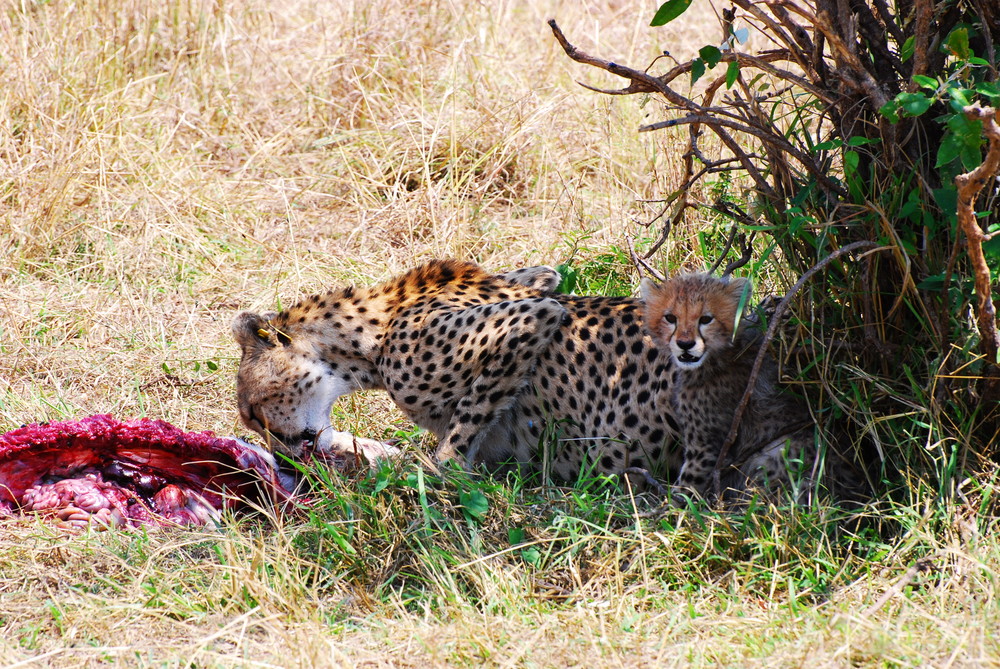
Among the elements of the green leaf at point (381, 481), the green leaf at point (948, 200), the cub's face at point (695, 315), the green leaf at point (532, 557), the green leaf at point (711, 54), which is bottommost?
the green leaf at point (532, 557)

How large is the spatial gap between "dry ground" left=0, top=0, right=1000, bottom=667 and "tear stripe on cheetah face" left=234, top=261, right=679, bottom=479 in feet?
1.36

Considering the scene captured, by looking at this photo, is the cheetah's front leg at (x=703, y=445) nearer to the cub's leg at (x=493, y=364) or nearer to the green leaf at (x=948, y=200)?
the cub's leg at (x=493, y=364)

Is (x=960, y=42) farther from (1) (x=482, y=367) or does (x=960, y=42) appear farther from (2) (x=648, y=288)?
(1) (x=482, y=367)

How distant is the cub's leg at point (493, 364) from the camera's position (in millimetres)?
4066

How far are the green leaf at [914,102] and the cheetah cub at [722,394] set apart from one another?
2.85ft

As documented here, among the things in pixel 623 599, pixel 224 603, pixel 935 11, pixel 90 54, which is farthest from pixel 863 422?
Answer: pixel 90 54

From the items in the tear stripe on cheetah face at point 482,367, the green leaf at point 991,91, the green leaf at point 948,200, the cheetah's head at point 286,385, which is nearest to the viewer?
the green leaf at point 991,91

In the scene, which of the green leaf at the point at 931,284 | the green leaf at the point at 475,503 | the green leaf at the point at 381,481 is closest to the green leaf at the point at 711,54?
the green leaf at the point at 931,284

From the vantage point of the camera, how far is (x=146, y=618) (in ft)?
10.3

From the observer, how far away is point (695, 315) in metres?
3.48

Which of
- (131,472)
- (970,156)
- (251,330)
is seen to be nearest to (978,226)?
(970,156)

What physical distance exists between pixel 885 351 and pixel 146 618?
90.7 inches

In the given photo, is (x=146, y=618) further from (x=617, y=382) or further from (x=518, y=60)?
(x=518, y=60)

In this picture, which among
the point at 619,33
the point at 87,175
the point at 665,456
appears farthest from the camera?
the point at 619,33
